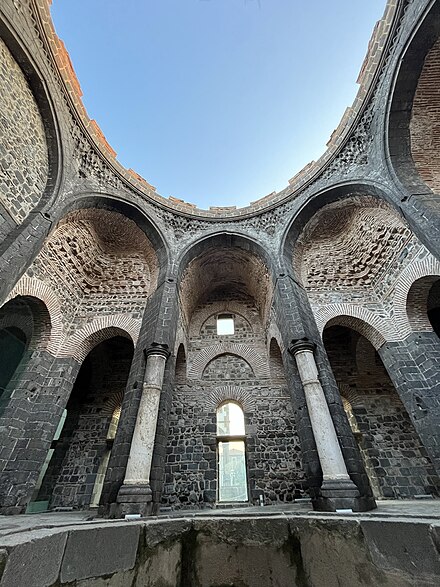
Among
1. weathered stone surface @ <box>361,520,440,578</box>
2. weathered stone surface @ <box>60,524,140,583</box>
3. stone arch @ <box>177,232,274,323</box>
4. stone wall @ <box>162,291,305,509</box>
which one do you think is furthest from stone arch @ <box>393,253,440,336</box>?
weathered stone surface @ <box>60,524,140,583</box>

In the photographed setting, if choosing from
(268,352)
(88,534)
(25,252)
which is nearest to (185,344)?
(268,352)

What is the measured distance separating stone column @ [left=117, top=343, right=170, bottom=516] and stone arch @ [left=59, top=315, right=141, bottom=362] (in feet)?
5.78

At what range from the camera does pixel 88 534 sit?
84.4 inches

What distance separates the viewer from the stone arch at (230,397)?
25.9 feet

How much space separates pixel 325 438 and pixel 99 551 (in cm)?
374

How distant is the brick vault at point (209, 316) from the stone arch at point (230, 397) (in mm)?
90

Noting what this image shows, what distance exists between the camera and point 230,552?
8.33 ft

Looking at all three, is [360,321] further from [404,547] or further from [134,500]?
[134,500]

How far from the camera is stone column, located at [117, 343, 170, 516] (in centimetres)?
404

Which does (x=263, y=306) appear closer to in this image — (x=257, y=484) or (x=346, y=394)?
(x=346, y=394)

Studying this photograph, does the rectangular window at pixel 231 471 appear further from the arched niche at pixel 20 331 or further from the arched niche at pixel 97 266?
the arched niche at pixel 20 331

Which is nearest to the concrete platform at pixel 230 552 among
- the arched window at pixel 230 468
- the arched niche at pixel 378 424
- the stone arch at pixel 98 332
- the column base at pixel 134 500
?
the column base at pixel 134 500

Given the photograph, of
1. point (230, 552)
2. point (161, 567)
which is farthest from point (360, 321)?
point (161, 567)

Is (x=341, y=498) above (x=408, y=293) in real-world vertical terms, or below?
below
